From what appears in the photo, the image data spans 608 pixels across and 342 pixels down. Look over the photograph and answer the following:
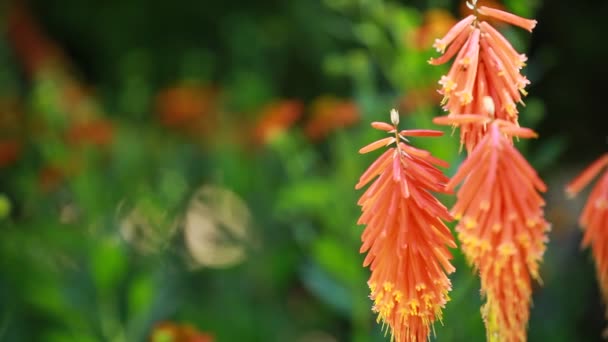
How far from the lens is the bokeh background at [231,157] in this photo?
226 centimetres

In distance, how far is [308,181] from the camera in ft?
8.39

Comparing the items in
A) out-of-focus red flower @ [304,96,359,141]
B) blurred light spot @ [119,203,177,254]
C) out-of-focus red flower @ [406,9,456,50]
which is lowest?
blurred light spot @ [119,203,177,254]

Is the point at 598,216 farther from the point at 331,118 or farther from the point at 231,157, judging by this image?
the point at 231,157

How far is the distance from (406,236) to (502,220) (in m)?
0.12

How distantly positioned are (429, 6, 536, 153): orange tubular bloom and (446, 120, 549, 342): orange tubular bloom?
53mm

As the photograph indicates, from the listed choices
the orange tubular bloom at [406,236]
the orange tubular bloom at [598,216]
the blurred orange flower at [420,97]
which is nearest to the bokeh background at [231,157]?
the blurred orange flower at [420,97]

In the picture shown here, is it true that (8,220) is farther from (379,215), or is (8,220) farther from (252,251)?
(379,215)

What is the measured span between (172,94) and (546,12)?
1.67m

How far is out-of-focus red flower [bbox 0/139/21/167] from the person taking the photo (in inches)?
118

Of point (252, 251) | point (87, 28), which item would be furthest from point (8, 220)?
point (87, 28)

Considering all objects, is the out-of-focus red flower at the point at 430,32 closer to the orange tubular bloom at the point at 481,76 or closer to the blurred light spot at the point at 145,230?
the orange tubular bloom at the point at 481,76

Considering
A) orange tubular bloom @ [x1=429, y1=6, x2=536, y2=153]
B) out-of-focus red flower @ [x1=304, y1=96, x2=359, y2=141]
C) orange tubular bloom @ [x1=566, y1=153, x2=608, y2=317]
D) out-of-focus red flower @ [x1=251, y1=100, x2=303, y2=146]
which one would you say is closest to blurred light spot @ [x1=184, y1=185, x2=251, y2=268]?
out-of-focus red flower @ [x1=251, y1=100, x2=303, y2=146]

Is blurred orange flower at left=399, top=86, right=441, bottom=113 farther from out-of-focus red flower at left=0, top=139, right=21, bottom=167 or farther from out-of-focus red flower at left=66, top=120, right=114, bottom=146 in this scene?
out-of-focus red flower at left=0, top=139, right=21, bottom=167

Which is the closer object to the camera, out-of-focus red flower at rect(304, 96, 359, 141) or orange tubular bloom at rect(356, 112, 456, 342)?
orange tubular bloom at rect(356, 112, 456, 342)
